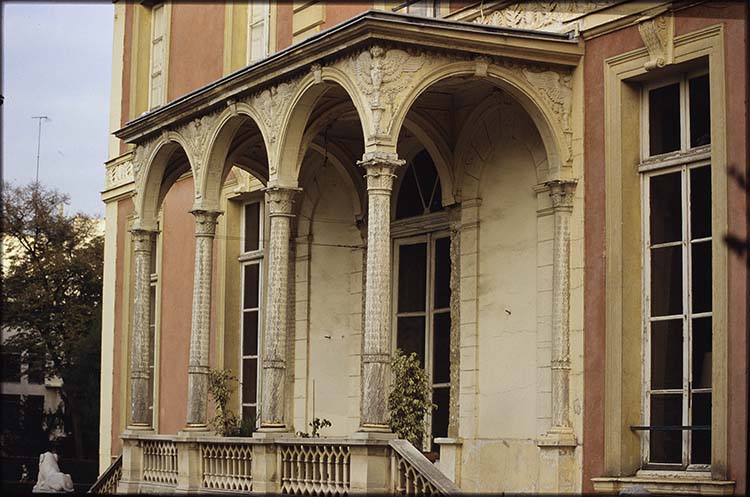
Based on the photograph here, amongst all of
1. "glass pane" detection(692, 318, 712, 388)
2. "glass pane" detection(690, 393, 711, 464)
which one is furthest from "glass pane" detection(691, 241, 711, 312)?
"glass pane" detection(690, 393, 711, 464)

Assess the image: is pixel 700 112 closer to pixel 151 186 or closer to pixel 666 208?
pixel 666 208

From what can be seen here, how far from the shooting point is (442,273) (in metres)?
14.0

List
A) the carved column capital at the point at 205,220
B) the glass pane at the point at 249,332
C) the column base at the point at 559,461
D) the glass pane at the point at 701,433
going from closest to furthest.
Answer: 1. the glass pane at the point at 701,433
2. the column base at the point at 559,461
3. the carved column capital at the point at 205,220
4. the glass pane at the point at 249,332

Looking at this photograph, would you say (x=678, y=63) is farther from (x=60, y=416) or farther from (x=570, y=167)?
(x=60, y=416)

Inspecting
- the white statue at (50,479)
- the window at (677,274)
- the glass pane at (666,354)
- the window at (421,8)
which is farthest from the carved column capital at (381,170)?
the white statue at (50,479)

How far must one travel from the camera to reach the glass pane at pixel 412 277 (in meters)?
14.4

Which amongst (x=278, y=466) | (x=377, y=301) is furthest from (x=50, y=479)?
(x=377, y=301)

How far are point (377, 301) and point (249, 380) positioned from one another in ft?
21.8

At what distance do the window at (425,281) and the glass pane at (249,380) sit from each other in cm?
326

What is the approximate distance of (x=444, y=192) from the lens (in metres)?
13.6

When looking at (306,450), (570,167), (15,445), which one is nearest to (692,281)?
(570,167)

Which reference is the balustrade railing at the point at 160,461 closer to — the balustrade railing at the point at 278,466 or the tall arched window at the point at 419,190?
the balustrade railing at the point at 278,466

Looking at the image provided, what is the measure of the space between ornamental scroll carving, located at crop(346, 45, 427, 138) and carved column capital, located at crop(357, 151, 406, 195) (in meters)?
0.19

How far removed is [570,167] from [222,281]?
714cm
